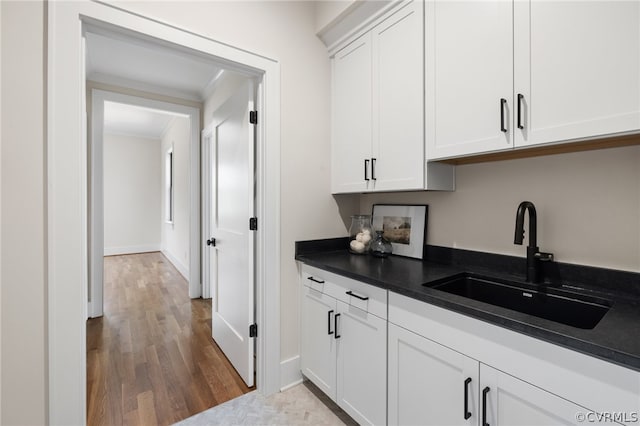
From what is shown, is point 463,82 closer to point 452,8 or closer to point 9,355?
point 452,8

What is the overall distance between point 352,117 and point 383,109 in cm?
27

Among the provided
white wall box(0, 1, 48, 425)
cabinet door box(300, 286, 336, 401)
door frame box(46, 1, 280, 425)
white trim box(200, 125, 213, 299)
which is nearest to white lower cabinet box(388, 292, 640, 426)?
cabinet door box(300, 286, 336, 401)

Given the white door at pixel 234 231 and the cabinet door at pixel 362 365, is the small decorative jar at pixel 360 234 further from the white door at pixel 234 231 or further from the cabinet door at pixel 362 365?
the white door at pixel 234 231

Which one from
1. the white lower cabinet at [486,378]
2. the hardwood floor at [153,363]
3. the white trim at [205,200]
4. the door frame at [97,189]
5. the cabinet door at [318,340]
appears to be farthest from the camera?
the white trim at [205,200]

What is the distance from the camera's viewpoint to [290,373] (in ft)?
6.44

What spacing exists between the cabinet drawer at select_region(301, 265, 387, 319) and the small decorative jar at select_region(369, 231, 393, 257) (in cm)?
43

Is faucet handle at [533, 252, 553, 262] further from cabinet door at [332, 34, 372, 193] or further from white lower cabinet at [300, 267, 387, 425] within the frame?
cabinet door at [332, 34, 372, 193]

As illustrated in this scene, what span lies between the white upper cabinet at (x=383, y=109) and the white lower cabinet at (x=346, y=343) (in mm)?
657

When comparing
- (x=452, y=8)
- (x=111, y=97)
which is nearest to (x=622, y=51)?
(x=452, y=8)

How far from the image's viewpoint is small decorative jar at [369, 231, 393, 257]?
1967 millimetres

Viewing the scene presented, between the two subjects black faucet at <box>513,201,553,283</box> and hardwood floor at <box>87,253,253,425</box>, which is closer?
black faucet at <box>513,201,553,283</box>

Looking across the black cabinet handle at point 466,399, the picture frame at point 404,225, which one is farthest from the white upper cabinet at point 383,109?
the black cabinet handle at point 466,399

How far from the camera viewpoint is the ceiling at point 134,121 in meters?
4.82

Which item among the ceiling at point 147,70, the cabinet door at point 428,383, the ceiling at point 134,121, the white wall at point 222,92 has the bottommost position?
the cabinet door at point 428,383
